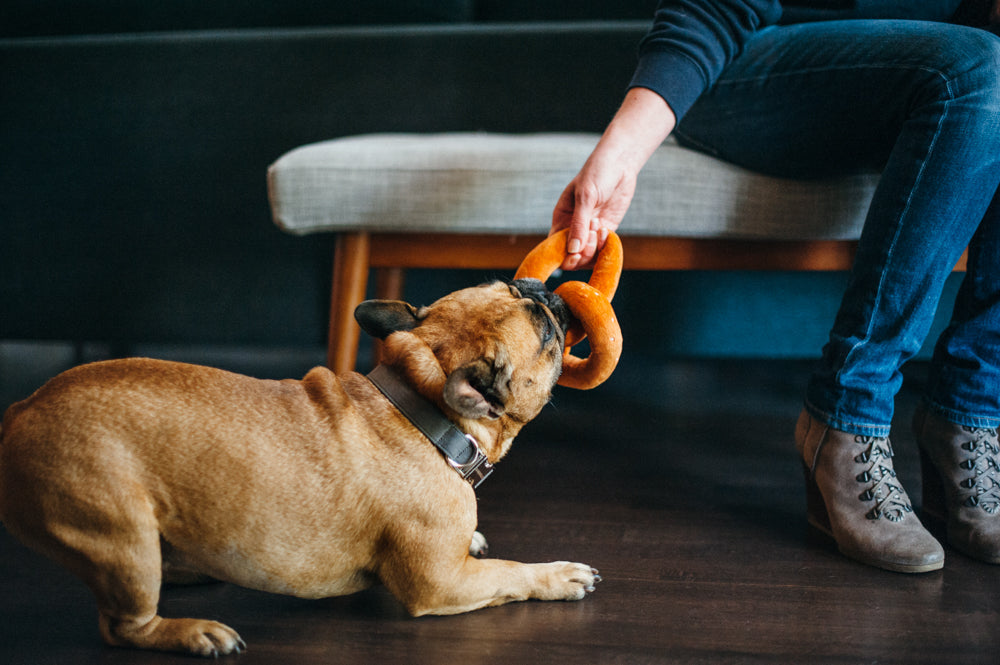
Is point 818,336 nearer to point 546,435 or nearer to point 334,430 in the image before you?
point 546,435

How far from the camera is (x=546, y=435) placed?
179 centimetres

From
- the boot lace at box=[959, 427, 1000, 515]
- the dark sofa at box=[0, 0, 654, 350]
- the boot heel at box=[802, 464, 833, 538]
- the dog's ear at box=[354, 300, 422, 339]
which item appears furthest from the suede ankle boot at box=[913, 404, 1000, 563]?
the dark sofa at box=[0, 0, 654, 350]

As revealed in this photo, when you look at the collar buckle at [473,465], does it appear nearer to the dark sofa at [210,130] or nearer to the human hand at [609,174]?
the human hand at [609,174]

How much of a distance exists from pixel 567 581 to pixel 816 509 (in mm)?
466

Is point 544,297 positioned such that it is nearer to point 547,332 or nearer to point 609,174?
point 547,332

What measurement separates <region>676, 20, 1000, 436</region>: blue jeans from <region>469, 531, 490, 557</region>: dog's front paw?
0.56 m

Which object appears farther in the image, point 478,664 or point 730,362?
point 730,362

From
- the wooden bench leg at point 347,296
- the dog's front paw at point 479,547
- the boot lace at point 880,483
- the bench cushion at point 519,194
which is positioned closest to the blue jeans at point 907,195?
the boot lace at point 880,483

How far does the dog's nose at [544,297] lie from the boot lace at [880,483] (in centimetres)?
49

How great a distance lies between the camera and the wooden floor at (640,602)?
90cm

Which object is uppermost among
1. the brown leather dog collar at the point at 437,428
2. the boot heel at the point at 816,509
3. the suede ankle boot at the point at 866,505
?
the brown leather dog collar at the point at 437,428

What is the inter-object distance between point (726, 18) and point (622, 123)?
31 cm

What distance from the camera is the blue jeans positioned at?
1104 millimetres

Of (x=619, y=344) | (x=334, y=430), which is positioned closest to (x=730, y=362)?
(x=619, y=344)
